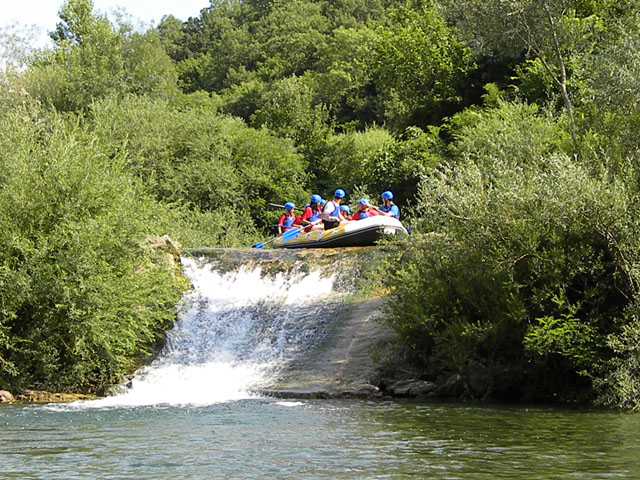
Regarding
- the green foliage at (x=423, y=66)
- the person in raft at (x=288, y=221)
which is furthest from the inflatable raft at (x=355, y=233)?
the green foliage at (x=423, y=66)

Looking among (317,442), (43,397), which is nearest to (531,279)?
(317,442)

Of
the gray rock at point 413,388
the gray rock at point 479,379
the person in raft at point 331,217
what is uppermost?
the person in raft at point 331,217

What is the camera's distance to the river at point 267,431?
919 centimetres

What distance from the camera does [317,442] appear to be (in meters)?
10.7

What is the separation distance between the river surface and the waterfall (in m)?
2.42

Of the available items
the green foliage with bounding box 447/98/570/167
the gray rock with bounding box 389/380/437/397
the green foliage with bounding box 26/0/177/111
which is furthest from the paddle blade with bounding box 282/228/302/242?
the green foliage with bounding box 26/0/177/111

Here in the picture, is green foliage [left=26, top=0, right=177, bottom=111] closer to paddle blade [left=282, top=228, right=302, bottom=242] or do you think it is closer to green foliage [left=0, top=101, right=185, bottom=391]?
paddle blade [left=282, top=228, right=302, bottom=242]

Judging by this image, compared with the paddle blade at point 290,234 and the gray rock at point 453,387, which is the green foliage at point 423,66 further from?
the gray rock at point 453,387

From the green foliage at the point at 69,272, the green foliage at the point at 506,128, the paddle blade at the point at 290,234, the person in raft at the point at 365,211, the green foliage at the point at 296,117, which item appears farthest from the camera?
the green foliage at the point at 296,117

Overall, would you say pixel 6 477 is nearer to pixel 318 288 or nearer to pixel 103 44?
pixel 318 288

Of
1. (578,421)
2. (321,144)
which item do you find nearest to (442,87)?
(321,144)

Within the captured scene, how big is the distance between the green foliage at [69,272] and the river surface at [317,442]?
7.01 feet

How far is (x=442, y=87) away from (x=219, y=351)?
23.5 metres

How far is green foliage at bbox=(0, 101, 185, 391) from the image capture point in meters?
16.3
